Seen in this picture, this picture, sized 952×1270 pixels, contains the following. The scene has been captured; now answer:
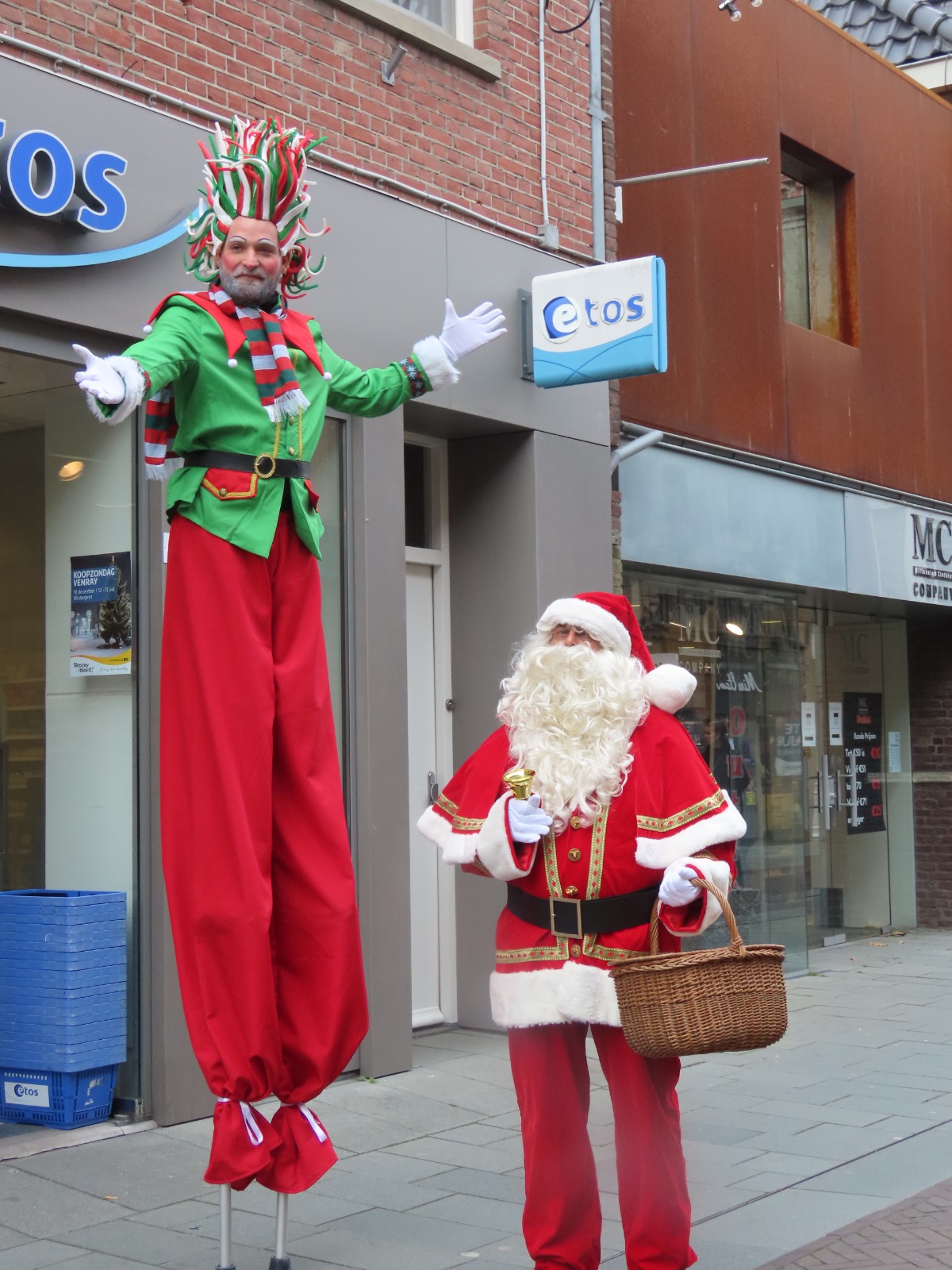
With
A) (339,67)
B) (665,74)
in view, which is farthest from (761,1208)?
(665,74)

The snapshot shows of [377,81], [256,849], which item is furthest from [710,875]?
[377,81]

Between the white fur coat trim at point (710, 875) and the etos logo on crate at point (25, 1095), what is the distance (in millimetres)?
2994

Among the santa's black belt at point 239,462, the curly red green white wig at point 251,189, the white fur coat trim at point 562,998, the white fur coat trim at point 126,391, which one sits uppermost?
the curly red green white wig at point 251,189

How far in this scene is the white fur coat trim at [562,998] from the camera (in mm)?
3955

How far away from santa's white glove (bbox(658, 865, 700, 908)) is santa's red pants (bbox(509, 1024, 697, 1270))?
0.40 meters

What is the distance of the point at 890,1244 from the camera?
4770mm

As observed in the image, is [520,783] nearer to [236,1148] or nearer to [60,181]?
[236,1148]

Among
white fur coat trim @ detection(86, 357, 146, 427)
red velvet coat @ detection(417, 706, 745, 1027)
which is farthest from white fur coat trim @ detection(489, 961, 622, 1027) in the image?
white fur coat trim @ detection(86, 357, 146, 427)

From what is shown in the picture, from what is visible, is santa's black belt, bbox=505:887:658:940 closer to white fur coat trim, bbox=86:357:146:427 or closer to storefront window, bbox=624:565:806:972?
white fur coat trim, bbox=86:357:146:427

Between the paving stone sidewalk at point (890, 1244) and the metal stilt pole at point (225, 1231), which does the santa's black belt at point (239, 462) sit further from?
the paving stone sidewalk at point (890, 1244)

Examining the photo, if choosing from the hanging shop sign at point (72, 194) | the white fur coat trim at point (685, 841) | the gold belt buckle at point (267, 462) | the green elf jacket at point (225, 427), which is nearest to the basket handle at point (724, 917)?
the white fur coat trim at point (685, 841)

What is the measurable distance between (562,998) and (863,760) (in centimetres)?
975

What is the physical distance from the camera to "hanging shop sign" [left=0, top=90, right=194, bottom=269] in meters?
5.54

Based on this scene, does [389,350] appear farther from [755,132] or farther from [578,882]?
[755,132]
